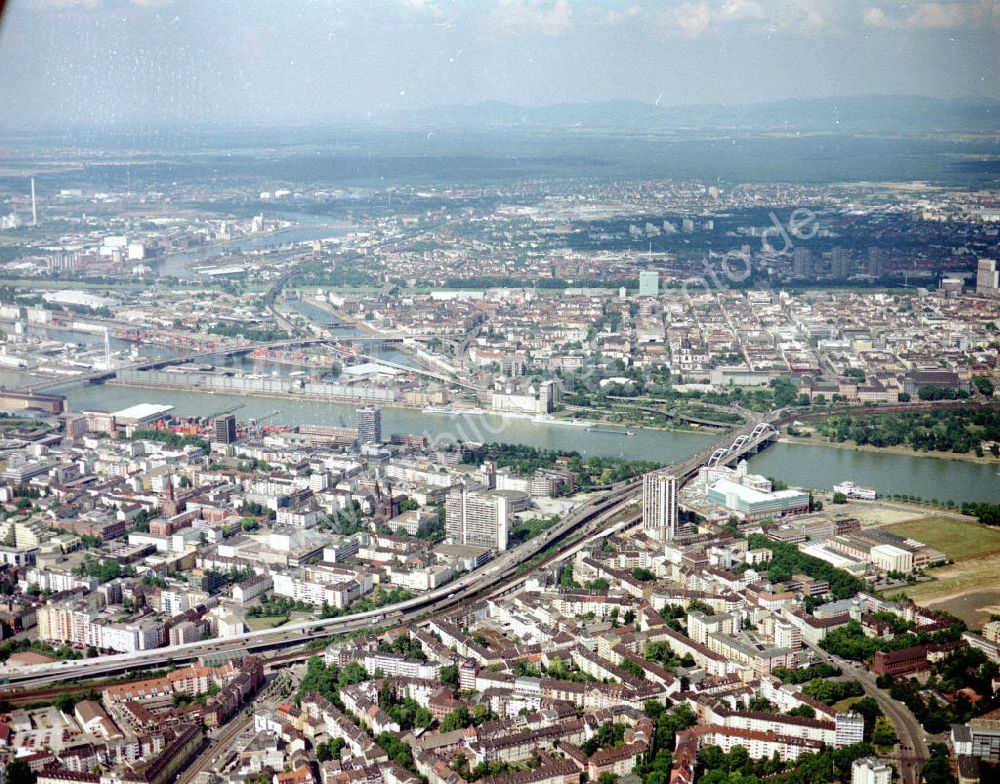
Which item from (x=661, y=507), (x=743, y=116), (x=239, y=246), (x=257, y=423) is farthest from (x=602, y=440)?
(x=743, y=116)

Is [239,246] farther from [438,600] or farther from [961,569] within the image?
[961,569]

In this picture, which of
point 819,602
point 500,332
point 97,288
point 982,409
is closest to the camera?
point 819,602

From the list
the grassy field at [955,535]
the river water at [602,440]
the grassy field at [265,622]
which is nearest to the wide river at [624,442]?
the river water at [602,440]

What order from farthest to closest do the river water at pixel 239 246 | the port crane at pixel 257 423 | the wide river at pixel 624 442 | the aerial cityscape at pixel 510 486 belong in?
the river water at pixel 239 246 < the port crane at pixel 257 423 < the wide river at pixel 624 442 < the aerial cityscape at pixel 510 486

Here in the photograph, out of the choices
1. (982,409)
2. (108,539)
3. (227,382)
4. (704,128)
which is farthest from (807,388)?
(704,128)

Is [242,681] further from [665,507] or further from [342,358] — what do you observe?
[342,358]

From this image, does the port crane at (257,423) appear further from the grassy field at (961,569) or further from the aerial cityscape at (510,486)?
the grassy field at (961,569)

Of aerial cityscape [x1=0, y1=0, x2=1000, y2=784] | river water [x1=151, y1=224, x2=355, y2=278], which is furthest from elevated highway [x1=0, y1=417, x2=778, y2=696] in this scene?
river water [x1=151, y1=224, x2=355, y2=278]

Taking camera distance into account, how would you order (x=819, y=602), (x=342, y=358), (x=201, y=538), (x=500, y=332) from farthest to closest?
(x=500, y=332)
(x=342, y=358)
(x=201, y=538)
(x=819, y=602)

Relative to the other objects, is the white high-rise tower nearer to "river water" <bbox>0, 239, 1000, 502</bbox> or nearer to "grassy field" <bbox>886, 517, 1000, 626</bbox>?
"grassy field" <bbox>886, 517, 1000, 626</bbox>

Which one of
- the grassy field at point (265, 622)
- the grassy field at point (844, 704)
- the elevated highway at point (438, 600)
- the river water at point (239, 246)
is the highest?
the river water at point (239, 246)
